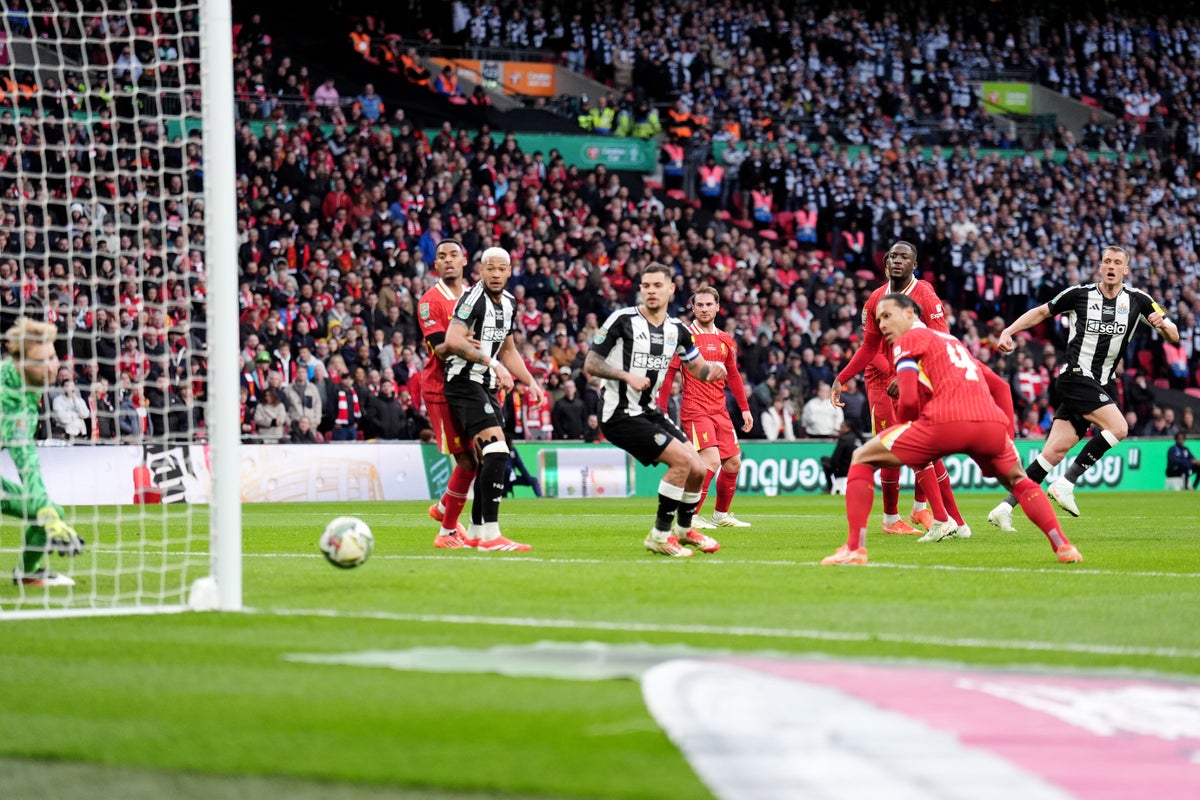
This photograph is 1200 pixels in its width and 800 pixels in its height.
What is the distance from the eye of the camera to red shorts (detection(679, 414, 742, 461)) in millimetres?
17297

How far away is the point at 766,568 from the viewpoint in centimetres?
1123

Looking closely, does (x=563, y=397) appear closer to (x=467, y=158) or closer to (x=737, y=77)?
(x=467, y=158)

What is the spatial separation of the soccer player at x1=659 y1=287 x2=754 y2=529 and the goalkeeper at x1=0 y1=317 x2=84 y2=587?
8.00m

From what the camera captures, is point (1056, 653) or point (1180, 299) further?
point (1180, 299)

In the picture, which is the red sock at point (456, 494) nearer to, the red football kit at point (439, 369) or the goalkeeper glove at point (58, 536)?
the red football kit at point (439, 369)

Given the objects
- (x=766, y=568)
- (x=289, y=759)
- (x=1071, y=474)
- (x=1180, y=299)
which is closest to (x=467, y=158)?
(x=1180, y=299)

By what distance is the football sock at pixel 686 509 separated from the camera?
12.4 m

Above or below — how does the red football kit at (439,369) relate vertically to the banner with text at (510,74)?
below

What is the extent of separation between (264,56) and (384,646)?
27.2 meters

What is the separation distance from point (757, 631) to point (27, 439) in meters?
4.95

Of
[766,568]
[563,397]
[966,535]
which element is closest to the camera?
[766,568]

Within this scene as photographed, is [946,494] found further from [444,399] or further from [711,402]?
[444,399]

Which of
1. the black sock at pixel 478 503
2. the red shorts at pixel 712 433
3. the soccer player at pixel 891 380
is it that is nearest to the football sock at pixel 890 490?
the soccer player at pixel 891 380

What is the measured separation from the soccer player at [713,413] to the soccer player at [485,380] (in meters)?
4.21
